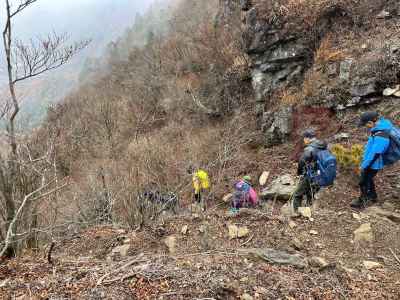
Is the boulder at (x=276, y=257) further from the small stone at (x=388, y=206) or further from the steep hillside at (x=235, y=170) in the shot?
the small stone at (x=388, y=206)

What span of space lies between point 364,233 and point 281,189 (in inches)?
146

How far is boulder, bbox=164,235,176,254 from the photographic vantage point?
13.5ft

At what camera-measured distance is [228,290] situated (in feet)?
8.98

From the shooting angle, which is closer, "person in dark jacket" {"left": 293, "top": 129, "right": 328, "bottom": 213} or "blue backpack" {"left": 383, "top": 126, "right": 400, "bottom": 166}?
"blue backpack" {"left": 383, "top": 126, "right": 400, "bottom": 166}

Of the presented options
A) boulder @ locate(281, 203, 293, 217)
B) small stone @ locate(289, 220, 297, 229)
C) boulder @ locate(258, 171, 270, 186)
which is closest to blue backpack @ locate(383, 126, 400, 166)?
boulder @ locate(281, 203, 293, 217)

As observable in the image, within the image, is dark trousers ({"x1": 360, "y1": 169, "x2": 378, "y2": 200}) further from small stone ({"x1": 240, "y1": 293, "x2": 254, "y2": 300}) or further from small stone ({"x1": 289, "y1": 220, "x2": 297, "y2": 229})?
small stone ({"x1": 240, "y1": 293, "x2": 254, "y2": 300})

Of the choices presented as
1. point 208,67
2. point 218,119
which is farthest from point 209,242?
point 208,67

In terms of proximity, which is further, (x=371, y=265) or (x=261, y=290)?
(x=371, y=265)

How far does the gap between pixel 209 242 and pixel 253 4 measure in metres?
11.0

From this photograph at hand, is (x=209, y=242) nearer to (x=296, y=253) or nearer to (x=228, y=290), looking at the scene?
(x=296, y=253)

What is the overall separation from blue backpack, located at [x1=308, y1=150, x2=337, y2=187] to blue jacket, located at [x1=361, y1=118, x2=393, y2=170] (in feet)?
1.69

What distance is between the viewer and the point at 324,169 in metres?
5.22

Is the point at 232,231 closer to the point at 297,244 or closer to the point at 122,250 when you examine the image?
the point at 297,244

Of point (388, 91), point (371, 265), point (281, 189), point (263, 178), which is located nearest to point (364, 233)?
point (371, 265)
